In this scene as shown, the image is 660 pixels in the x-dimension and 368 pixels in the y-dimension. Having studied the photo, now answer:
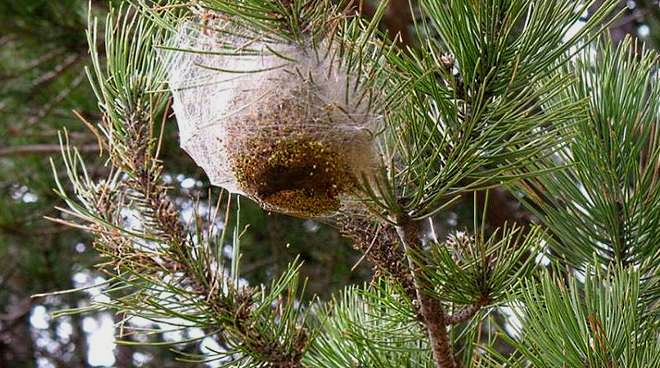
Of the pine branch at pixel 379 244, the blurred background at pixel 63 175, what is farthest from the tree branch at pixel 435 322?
the blurred background at pixel 63 175

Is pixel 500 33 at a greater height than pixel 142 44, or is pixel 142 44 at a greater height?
pixel 500 33

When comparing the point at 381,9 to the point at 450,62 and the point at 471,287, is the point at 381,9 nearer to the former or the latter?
the point at 450,62

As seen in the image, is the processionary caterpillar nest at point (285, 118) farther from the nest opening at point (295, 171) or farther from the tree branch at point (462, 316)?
the tree branch at point (462, 316)

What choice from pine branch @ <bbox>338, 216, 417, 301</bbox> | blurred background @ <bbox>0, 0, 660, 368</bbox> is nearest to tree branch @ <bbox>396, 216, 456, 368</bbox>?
pine branch @ <bbox>338, 216, 417, 301</bbox>

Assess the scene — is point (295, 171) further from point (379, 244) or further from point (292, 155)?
point (379, 244)

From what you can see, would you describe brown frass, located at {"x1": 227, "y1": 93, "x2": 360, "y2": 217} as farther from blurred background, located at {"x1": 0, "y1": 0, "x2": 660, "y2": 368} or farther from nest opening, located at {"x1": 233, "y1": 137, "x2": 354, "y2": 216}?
blurred background, located at {"x1": 0, "y1": 0, "x2": 660, "y2": 368}

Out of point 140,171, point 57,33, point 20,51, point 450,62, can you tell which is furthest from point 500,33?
point 20,51

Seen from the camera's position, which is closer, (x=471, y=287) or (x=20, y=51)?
(x=471, y=287)
